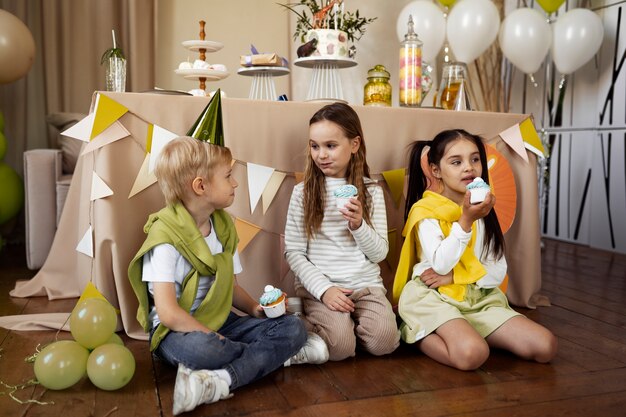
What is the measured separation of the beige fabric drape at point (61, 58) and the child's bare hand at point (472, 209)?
2.91 m

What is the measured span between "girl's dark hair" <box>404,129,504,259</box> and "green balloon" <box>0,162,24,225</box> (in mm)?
2266

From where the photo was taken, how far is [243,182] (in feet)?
6.17

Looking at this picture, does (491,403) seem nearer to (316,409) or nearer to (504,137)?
(316,409)

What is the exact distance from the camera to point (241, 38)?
4262 millimetres

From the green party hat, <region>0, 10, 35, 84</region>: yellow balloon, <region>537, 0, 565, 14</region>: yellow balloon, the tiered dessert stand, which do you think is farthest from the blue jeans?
<region>537, 0, 565, 14</region>: yellow balloon

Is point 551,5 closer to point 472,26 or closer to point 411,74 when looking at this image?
point 472,26

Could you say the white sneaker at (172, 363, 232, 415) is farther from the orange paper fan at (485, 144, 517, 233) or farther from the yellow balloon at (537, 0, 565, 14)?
the yellow balloon at (537, 0, 565, 14)

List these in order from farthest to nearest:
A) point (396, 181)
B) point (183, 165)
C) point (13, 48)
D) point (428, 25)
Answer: point (428, 25), point (13, 48), point (396, 181), point (183, 165)

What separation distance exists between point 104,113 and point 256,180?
51 centimetres

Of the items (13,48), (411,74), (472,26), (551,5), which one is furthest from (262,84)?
(551,5)

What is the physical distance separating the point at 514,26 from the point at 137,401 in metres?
3.36

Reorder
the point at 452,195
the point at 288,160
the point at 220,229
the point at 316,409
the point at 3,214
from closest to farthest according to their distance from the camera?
the point at 316,409 < the point at 220,229 < the point at 452,195 < the point at 288,160 < the point at 3,214

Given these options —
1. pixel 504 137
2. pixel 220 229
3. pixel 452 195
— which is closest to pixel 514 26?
pixel 504 137

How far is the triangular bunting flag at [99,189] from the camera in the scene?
1.71 m
